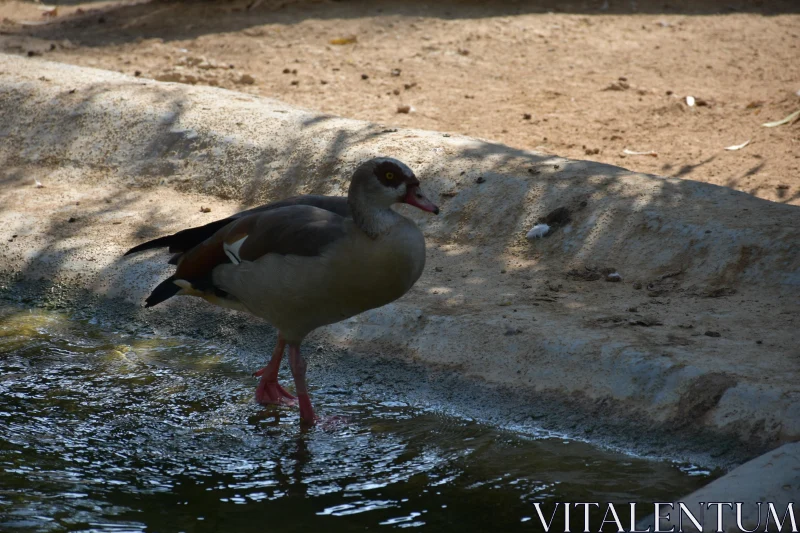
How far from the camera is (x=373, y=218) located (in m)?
3.93

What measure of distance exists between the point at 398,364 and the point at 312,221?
0.99 metres

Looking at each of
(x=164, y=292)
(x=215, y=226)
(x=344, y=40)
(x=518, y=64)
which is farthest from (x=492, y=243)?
(x=344, y=40)

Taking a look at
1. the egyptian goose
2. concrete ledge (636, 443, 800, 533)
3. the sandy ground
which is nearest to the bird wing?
the egyptian goose

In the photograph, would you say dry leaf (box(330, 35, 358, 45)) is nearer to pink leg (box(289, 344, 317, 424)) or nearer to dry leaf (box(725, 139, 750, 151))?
dry leaf (box(725, 139, 750, 151))

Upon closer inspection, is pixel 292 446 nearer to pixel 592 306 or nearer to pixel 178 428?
pixel 178 428

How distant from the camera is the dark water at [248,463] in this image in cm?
353

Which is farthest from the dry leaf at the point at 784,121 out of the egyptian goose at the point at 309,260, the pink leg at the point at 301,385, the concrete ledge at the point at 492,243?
the pink leg at the point at 301,385

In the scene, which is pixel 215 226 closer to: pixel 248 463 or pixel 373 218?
pixel 373 218

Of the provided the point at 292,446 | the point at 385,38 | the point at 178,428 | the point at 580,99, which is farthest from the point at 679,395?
the point at 385,38

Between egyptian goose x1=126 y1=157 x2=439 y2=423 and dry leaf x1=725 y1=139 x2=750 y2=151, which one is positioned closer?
egyptian goose x1=126 y1=157 x2=439 y2=423

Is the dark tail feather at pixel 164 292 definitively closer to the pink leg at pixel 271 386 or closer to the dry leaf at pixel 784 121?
the pink leg at pixel 271 386

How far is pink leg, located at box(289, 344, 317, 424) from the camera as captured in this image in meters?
4.38

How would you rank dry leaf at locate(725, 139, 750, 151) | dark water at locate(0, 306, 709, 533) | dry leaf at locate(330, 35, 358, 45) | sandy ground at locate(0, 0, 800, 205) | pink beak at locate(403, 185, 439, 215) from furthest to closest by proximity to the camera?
dry leaf at locate(330, 35, 358, 45) < sandy ground at locate(0, 0, 800, 205) < dry leaf at locate(725, 139, 750, 151) < pink beak at locate(403, 185, 439, 215) < dark water at locate(0, 306, 709, 533)

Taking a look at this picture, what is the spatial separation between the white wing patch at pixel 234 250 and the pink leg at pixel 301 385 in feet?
1.57
